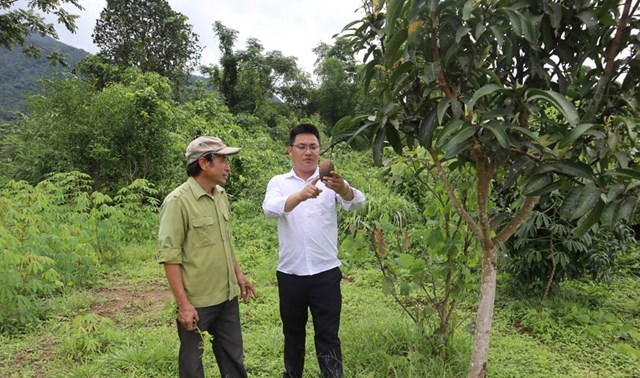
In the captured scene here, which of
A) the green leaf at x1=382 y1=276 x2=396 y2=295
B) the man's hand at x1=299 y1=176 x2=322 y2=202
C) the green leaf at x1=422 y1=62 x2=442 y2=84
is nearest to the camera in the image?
the green leaf at x1=422 y1=62 x2=442 y2=84

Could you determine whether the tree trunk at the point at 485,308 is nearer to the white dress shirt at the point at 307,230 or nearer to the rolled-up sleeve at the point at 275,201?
A: the white dress shirt at the point at 307,230

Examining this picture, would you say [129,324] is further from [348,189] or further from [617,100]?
[617,100]

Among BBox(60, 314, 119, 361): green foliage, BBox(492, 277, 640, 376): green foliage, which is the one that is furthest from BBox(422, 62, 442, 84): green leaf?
BBox(60, 314, 119, 361): green foliage

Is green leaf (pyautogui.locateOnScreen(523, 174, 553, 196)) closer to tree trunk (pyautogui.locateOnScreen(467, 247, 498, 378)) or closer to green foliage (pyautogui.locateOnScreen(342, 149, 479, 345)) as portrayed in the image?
tree trunk (pyautogui.locateOnScreen(467, 247, 498, 378))

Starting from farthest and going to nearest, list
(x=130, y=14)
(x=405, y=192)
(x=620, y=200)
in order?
(x=130, y=14)
(x=405, y=192)
(x=620, y=200)

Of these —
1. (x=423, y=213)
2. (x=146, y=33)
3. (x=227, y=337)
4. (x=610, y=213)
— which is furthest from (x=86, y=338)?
(x=146, y=33)

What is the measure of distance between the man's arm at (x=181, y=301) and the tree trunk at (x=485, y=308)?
4.19 feet

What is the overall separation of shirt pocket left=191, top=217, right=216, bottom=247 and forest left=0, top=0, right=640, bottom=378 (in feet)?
2.70

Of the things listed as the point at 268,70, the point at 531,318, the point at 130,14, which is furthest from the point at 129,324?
the point at 130,14

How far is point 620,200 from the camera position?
1.06 m

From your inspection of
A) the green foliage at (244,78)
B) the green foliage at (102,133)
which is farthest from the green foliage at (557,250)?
the green foliage at (244,78)

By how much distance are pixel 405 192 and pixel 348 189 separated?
5372mm

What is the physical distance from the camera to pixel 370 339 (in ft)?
9.50

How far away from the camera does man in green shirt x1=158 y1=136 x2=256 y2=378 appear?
2076mm
